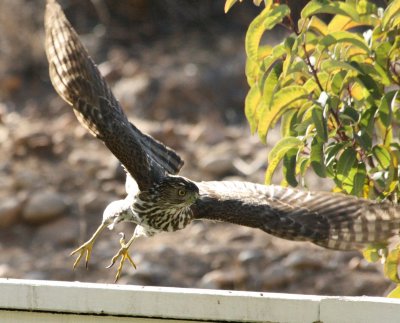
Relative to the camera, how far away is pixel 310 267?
8.96 m

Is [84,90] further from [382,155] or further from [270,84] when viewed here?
[382,155]

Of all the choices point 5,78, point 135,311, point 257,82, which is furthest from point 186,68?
point 135,311

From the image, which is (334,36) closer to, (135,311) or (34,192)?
(135,311)

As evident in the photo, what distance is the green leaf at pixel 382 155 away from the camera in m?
5.39

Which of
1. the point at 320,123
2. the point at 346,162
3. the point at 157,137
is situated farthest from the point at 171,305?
the point at 157,137

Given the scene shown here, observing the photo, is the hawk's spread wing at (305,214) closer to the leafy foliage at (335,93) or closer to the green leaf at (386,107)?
the leafy foliage at (335,93)

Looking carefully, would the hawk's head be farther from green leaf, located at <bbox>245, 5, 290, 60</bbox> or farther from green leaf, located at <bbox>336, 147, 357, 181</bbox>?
green leaf, located at <bbox>336, 147, 357, 181</bbox>

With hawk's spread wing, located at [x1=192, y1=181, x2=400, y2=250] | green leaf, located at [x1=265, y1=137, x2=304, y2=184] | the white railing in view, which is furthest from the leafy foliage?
the white railing

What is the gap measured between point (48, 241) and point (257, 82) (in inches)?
173

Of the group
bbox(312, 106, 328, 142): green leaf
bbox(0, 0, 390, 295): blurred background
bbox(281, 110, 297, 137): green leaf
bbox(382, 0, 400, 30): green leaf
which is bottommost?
bbox(0, 0, 390, 295): blurred background

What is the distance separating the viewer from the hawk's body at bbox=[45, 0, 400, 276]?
5.47 metres

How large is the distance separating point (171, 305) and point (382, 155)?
1.63 meters

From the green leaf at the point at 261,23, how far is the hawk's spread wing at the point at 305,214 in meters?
0.81

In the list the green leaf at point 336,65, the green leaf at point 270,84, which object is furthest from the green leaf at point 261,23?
the green leaf at point 336,65
